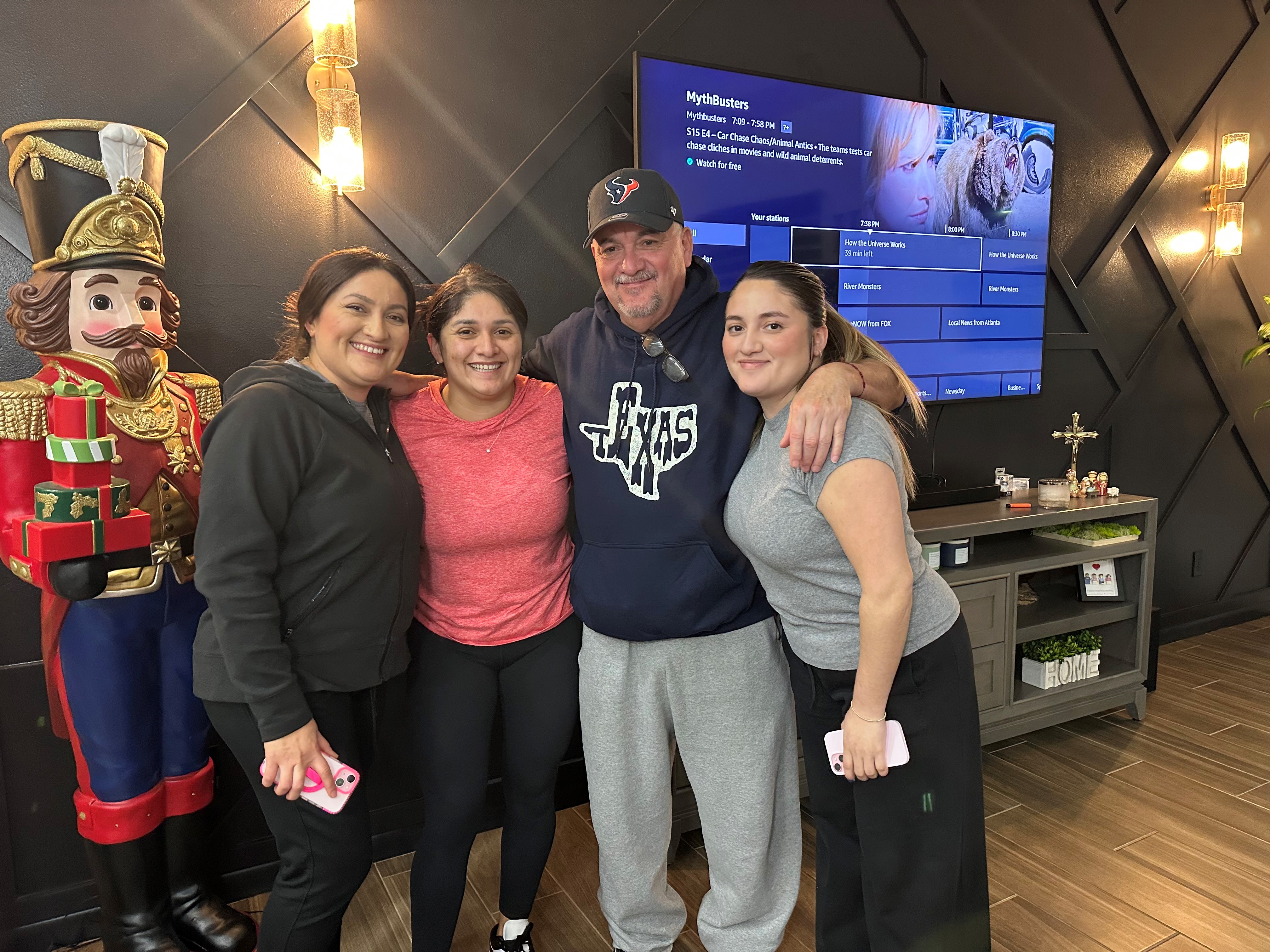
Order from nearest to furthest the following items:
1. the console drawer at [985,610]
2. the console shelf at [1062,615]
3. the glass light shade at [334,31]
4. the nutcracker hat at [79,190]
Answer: the nutcracker hat at [79,190], the glass light shade at [334,31], the console drawer at [985,610], the console shelf at [1062,615]

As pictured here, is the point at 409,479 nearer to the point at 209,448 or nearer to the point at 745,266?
the point at 209,448

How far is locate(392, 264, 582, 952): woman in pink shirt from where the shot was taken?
164 cm

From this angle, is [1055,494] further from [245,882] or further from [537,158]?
[245,882]

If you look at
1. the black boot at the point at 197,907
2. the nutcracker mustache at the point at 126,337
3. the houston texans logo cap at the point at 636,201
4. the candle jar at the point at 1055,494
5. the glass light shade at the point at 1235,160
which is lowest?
the black boot at the point at 197,907

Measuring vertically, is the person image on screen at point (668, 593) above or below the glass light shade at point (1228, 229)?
below

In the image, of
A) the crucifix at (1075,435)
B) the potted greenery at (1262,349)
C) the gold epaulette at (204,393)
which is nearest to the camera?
the gold epaulette at (204,393)

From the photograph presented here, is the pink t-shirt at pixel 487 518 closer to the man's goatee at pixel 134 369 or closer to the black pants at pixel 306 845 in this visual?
the black pants at pixel 306 845

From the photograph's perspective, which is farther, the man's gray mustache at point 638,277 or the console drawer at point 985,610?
the console drawer at point 985,610

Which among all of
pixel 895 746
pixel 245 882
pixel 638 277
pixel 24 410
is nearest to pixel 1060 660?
pixel 895 746

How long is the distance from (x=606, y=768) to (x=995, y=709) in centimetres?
168

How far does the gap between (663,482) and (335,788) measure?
2.52 feet

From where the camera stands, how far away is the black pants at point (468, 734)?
65.4 inches

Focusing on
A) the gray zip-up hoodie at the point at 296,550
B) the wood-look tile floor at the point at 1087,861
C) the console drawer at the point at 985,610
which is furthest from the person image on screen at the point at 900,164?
the gray zip-up hoodie at the point at 296,550

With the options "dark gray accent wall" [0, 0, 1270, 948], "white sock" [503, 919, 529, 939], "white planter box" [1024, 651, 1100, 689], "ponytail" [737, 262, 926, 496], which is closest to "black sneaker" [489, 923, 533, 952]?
"white sock" [503, 919, 529, 939]
